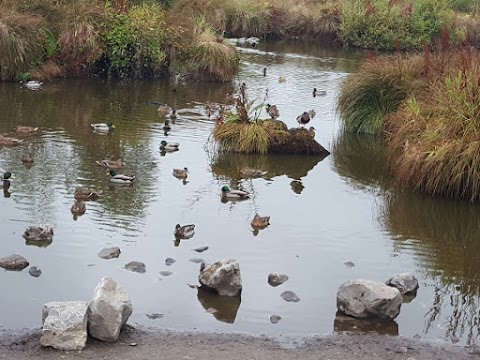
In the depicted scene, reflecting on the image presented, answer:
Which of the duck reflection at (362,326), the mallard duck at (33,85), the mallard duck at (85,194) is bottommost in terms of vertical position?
the duck reflection at (362,326)

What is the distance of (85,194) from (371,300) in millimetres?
5042

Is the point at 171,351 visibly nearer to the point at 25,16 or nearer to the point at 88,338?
the point at 88,338

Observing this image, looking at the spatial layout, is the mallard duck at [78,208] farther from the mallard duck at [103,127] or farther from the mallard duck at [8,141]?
the mallard duck at [103,127]

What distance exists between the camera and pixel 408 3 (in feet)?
124

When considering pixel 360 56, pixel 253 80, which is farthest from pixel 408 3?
pixel 253 80

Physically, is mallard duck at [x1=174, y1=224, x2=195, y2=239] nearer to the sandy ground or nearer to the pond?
the pond

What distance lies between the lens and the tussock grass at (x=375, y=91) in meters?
17.1

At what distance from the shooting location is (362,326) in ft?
27.4

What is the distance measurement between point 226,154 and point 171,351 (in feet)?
26.8

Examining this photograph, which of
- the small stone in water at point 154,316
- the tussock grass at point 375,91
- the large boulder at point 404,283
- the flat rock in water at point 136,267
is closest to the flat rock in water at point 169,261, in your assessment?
the flat rock in water at point 136,267

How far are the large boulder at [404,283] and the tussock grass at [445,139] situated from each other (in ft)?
12.3

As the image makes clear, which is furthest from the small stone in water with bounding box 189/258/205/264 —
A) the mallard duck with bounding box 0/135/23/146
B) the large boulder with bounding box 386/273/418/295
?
the mallard duck with bounding box 0/135/23/146

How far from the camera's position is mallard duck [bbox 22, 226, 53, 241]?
1012 cm

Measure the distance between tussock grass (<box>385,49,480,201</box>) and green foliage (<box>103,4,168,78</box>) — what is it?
33.7 ft
